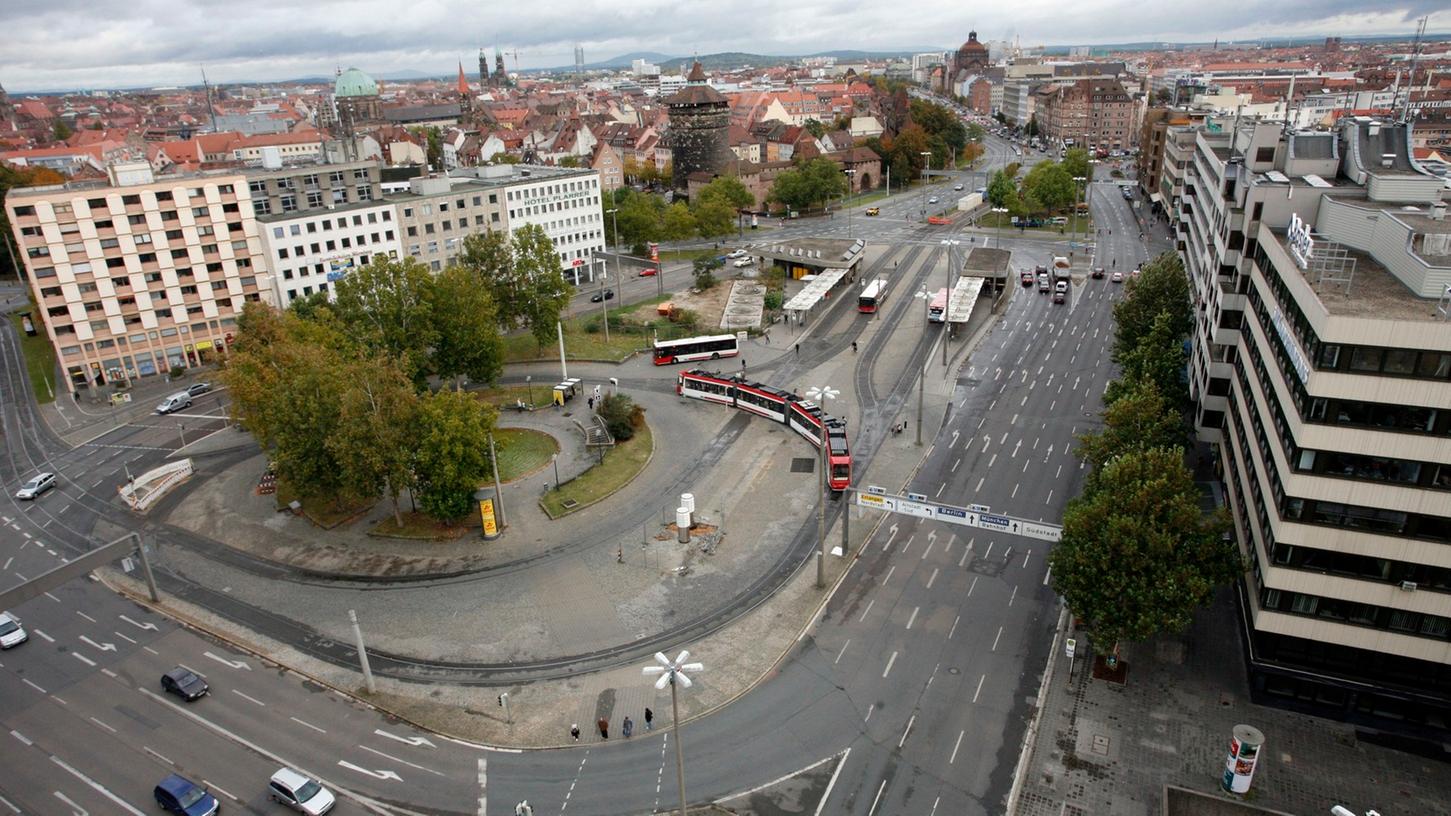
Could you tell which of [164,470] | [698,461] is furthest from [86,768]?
[698,461]

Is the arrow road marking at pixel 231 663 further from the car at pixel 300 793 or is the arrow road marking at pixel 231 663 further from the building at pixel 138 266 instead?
the building at pixel 138 266

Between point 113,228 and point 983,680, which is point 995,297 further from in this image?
point 113,228

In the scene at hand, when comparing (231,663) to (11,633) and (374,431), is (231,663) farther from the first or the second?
(374,431)

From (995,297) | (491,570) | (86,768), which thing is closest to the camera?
(86,768)

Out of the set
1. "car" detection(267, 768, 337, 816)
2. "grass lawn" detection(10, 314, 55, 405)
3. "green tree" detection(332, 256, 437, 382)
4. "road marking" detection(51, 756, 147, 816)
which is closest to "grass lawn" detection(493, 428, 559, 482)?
"green tree" detection(332, 256, 437, 382)

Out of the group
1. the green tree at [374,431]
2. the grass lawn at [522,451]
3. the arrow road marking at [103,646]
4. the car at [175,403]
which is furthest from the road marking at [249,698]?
the car at [175,403]

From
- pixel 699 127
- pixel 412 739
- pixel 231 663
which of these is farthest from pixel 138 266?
pixel 699 127
